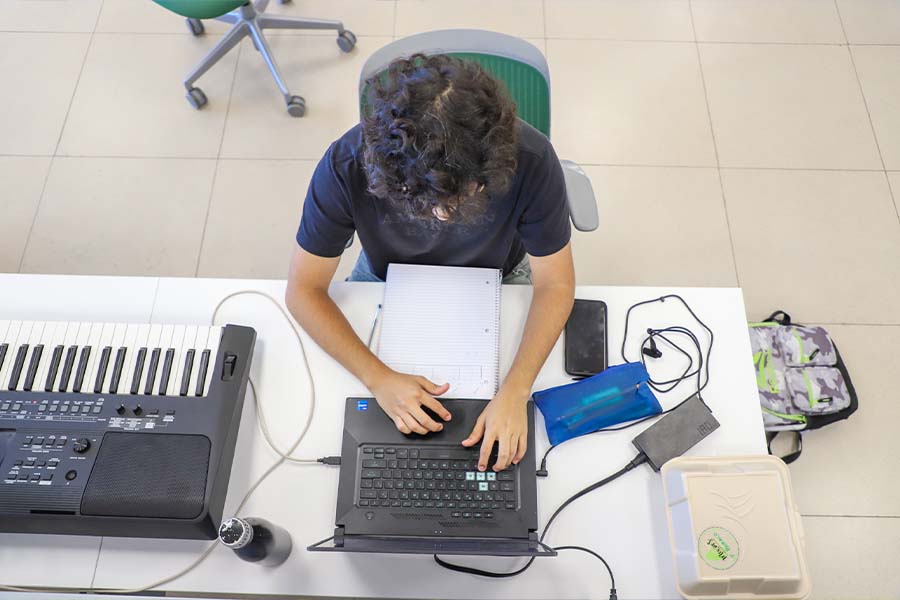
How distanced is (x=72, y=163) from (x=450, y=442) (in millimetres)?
2087

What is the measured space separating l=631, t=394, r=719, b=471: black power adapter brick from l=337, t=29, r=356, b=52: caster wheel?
6.69 ft

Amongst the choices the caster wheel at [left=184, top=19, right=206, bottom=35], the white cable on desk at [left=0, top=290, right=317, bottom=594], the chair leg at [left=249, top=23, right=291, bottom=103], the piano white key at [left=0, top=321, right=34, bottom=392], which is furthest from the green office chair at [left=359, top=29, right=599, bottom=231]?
the caster wheel at [left=184, top=19, right=206, bottom=35]

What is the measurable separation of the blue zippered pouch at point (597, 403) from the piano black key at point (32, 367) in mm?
942

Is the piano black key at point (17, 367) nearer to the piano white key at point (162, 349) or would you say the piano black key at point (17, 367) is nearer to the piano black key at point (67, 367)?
the piano black key at point (67, 367)

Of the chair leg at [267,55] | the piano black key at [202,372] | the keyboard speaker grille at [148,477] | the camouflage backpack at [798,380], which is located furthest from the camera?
the chair leg at [267,55]

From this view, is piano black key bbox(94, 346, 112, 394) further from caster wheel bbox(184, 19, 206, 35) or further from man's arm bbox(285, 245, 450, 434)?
caster wheel bbox(184, 19, 206, 35)

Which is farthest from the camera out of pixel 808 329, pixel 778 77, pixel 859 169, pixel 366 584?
pixel 778 77

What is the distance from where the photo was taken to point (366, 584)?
106 centimetres

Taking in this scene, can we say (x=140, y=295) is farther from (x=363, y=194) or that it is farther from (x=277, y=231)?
(x=277, y=231)

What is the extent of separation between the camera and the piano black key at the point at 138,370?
1.15 meters

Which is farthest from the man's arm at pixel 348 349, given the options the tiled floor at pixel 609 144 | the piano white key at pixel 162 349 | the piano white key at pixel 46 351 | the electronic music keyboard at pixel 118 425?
the tiled floor at pixel 609 144

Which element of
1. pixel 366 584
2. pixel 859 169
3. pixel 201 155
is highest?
pixel 859 169

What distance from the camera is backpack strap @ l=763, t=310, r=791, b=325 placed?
1975 millimetres

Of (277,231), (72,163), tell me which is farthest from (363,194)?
(72,163)
